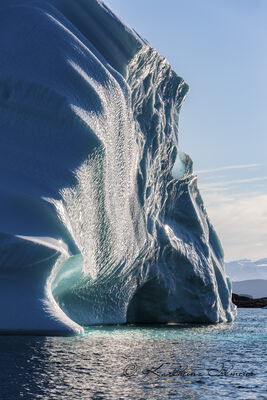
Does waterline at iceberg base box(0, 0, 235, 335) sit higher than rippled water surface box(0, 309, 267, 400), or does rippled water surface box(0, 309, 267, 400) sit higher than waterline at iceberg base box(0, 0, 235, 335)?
waterline at iceberg base box(0, 0, 235, 335)

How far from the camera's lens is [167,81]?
803 inches

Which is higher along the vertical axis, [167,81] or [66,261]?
[167,81]

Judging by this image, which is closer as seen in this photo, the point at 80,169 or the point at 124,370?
the point at 124,370

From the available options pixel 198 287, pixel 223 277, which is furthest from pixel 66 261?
pixel 223 277

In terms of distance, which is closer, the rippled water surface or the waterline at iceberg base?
the rippled water surface

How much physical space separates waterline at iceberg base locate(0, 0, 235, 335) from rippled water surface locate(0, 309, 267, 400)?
1286 millimetres

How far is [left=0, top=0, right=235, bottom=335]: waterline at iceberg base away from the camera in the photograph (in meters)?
11.3

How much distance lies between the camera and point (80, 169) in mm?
12742

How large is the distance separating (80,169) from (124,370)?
18.4ft

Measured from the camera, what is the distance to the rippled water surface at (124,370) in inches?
255

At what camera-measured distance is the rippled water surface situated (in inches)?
255

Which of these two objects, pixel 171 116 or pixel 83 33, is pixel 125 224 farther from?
pixel 171 116

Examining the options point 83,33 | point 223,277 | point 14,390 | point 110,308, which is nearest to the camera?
point 14,390

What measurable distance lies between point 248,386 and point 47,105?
7474mm
